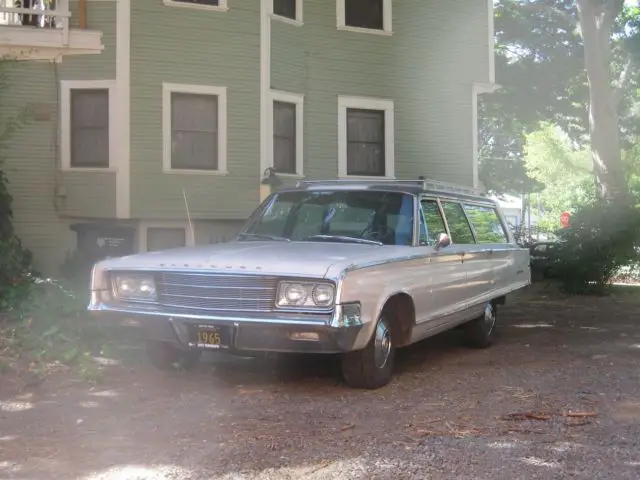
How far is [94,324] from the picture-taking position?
25.5 ft

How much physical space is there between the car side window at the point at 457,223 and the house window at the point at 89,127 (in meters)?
7.60

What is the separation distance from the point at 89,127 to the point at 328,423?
9745mm

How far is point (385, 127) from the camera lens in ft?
50.2

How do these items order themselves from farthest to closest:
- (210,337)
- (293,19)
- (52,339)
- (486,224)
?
(293,19)
(486,224)
(52,339)
(210,337)

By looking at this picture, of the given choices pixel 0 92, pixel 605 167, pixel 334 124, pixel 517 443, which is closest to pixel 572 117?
pixel 605 167

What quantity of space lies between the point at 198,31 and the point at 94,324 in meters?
7.16

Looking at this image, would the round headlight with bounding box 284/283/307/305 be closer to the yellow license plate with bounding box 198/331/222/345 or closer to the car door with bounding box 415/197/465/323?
the yellow license plate with bounding box 198/331/222/345

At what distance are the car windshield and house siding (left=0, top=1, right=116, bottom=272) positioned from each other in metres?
6.74

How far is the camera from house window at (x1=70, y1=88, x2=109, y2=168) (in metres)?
13.0

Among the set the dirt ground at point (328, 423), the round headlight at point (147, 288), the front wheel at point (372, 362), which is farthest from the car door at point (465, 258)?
the round headlight at point (147, 288)

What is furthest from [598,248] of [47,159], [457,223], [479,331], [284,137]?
[47,159]

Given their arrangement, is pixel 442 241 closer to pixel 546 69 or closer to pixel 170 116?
pixel 170 116

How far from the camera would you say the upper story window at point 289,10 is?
14023 millimetres

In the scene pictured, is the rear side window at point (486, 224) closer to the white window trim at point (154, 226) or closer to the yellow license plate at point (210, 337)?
the yellow license plate at point (210, 337)
